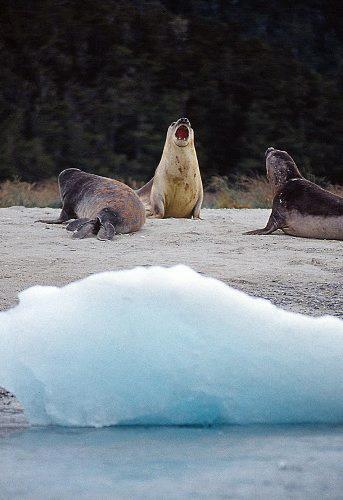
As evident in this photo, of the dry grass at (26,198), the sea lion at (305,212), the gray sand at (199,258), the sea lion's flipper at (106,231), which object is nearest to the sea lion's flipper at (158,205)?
the gray sand at (199,258)

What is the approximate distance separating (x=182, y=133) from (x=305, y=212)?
244cm

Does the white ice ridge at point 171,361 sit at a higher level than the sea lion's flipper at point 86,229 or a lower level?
higher

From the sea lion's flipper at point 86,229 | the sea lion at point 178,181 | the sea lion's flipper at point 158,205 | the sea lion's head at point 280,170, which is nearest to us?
the sea lion's flipper at point 86,229

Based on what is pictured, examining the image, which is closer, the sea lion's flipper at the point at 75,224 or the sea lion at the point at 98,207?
the sea lion at the point at 98,207

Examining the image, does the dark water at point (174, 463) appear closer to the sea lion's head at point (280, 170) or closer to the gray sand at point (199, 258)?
the gray sand at point (199, 258)

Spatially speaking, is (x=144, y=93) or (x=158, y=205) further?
(x=144, y=93)

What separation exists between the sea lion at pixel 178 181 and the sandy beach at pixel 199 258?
4.38 ft

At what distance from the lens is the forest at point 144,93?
75.2ft

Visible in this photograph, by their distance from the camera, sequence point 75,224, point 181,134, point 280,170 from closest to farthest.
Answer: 1. point 75,224
2. point 280,170
3. point 181,134

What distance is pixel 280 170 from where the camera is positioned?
29.0 ft

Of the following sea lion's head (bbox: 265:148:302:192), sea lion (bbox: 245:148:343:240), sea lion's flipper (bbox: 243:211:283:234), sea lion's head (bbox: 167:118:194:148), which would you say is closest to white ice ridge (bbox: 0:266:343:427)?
sea lion (bbox: 245:148:343:240)

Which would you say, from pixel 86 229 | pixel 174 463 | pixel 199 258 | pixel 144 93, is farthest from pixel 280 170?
pixel 144 93

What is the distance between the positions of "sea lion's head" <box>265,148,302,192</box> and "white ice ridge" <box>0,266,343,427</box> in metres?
5.56

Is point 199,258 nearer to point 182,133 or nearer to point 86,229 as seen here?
point 86,229
